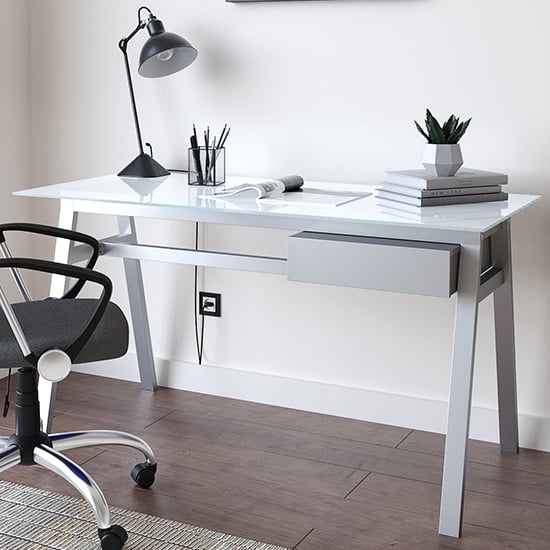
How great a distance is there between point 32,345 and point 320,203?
85cm

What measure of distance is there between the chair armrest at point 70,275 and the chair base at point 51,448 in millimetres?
180

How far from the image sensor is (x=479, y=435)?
9.64 feet

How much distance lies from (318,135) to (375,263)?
91 cm

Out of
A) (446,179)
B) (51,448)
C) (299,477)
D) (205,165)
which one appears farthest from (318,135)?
(51,448)

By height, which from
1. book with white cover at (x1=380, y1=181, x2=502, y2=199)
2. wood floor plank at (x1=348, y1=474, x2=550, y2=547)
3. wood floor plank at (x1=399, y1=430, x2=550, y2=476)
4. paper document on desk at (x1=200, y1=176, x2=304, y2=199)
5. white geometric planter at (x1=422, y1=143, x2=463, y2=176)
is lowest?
wood floor plank at (x1=399, y1=430, x2=550, y2=476)

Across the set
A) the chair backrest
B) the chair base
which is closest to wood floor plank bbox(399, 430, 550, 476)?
the chair base

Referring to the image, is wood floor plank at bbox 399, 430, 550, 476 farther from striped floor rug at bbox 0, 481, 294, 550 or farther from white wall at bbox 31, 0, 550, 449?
striped floor rug at bbox 0, 481, 294, 550

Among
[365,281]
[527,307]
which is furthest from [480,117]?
[365,281]

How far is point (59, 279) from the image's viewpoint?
2.72 m

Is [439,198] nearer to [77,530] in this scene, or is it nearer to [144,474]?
[144,474]

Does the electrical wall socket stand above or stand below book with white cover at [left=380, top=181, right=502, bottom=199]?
below

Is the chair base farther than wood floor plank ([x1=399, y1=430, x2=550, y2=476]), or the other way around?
wood floor plank ([x1=399, y1=430, x2=550, y2=476])

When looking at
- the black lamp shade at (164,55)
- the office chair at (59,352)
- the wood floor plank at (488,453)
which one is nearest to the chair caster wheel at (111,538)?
the office chair at (59,352)

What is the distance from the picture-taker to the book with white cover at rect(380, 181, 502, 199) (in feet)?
7.91
